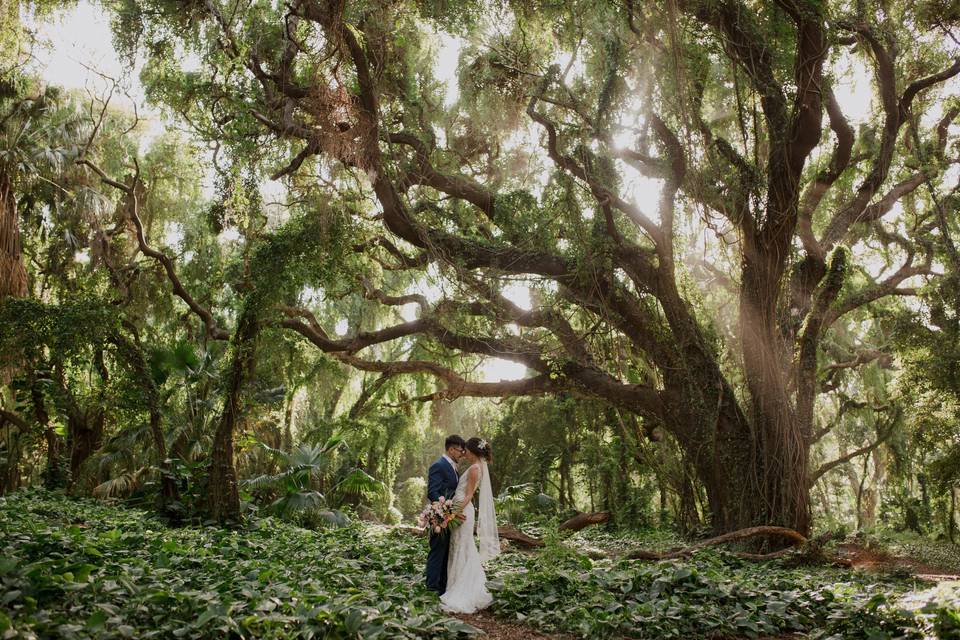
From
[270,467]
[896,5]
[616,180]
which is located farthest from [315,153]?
[270,467]

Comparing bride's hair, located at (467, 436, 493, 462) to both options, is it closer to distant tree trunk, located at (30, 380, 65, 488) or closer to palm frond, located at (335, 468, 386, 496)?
palm frond, located at (335, 468, 386, 496)

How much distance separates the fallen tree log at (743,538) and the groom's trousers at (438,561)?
8.65 feet

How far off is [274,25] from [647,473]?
1180 centimetres

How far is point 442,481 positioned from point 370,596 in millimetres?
1483

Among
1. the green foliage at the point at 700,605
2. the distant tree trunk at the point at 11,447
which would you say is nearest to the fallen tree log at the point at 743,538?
the green foliage at the point at 700,605

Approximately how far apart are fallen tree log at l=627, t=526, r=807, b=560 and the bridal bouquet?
2773 mm

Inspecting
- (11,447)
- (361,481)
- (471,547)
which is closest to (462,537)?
(471,547)

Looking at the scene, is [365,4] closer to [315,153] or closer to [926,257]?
[315,153]

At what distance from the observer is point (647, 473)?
1559cm

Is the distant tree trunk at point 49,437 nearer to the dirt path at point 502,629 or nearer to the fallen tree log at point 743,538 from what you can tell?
the dirt path at point 502,629

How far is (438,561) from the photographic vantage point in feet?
19.6

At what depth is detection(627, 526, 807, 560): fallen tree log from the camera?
7727 millimetres

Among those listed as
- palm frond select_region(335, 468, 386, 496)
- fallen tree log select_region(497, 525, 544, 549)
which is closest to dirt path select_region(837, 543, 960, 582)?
fallen tree log select_region(497, 525, 544, 549)

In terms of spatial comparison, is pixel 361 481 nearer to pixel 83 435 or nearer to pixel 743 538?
pixel 83 435
